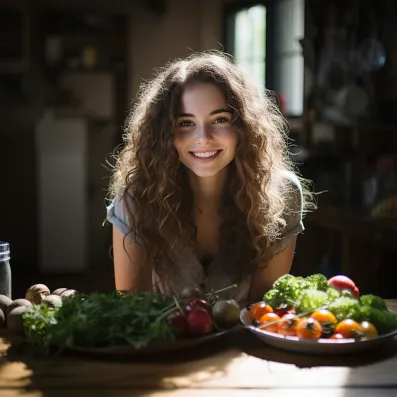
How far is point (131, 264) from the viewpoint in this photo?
2201mm

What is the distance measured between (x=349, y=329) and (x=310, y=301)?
0.11 m

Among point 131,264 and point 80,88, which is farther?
point 80,88

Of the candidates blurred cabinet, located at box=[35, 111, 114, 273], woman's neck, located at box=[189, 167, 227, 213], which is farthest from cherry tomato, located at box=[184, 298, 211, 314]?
blurred cabinet, located at box=[35, 111, 114, 273]

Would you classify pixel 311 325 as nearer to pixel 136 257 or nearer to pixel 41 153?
pixel 136 257

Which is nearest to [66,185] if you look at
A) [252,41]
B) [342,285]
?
[252,41]

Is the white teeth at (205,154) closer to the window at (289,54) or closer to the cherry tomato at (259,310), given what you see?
the cherry tomato at (259,310)

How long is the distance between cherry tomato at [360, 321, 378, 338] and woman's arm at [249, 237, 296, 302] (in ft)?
2.21

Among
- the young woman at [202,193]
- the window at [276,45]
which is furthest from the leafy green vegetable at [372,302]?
the window at [276,45]

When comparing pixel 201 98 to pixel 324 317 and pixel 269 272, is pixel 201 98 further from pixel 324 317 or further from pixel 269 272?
pixel 324 317

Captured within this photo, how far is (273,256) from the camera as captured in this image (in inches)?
87.7

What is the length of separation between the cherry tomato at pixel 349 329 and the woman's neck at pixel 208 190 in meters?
0.79

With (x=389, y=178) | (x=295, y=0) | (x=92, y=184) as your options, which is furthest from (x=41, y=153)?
(x=389, y=178)

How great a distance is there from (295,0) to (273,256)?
3160 mm

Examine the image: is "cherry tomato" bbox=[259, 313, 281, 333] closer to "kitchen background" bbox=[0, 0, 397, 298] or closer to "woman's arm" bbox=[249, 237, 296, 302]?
"woman's arm" bbox=[249, 237, 296, 302]
